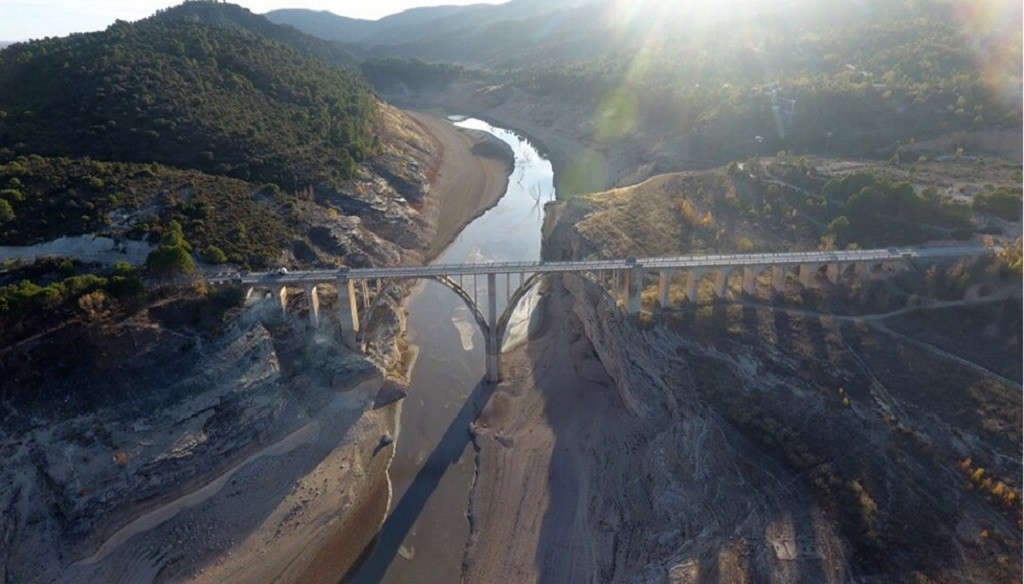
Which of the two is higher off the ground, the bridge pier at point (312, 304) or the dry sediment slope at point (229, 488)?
the bridge pier at point (312, 304)

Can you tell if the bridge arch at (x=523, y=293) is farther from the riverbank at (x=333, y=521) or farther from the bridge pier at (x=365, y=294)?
the bridge pier at (x=365, y=294)

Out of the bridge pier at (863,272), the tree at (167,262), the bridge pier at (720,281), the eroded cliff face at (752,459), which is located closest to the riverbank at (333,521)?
the eroded cliff face at (752,459)

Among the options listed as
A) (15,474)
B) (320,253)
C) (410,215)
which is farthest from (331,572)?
(410,215)

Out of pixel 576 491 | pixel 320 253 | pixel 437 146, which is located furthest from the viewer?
pixel 437 146

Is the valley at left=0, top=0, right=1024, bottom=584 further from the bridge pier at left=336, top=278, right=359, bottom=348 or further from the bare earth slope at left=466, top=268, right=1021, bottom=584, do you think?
the bridge pier at left=336, top=278, right=359, bottom=348

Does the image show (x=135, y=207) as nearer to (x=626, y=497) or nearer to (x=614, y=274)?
(x=614, y=274)

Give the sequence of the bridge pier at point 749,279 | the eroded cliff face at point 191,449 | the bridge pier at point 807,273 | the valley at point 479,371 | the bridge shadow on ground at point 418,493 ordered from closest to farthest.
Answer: the valley at point 479,371
the eroded cliff face at point 191,449
the bridge shadow on ground at point 418,493
the bridge pier at point 749,279
the bridge pier at point 807,273

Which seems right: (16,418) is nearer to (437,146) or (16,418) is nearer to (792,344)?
(792,344)

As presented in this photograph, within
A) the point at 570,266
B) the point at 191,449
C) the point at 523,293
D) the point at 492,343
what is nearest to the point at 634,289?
the point at 570,266
